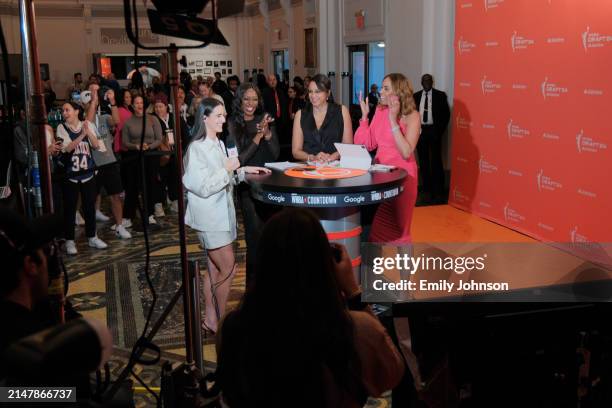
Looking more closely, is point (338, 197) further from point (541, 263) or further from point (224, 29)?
point (224, 29)

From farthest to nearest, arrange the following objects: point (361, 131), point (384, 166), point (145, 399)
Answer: point (361, 131), point (384, 166), point (145, 399)

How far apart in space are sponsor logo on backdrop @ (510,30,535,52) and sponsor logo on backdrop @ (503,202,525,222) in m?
1.57

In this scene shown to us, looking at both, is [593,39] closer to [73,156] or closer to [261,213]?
[261,213]

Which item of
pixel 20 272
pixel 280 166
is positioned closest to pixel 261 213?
pixel 280 166

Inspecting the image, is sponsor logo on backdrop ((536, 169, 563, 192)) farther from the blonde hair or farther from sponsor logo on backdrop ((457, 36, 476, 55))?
the blonde hair

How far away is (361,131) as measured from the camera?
A: 15.0 ft

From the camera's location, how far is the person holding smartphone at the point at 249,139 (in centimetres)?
417

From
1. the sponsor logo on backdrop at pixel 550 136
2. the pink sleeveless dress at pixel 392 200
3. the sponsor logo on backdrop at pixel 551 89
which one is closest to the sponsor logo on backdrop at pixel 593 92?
the sponsor logo on backdrop at pixel 551 89

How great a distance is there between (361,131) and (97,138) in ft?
8.87

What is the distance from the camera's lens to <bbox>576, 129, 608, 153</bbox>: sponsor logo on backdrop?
17.0 ft

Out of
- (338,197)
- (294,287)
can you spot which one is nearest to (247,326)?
(294,287)

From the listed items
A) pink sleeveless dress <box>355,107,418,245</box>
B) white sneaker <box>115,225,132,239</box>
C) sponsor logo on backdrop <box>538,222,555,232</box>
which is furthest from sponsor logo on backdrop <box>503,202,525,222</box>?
white sneaker <box>115,225,132,239</box>

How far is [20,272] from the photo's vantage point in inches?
54.8

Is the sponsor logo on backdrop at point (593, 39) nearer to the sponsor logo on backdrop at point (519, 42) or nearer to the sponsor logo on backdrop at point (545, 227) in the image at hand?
the sponsor logo on backdrop at point (519, 42)
